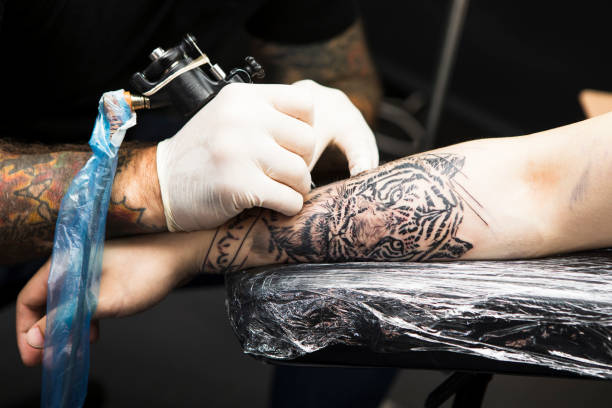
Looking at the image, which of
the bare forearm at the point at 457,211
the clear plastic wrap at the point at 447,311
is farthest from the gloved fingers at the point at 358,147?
the clear plastic wrap at the point at 447,311

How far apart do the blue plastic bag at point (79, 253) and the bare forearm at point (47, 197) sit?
6 cm

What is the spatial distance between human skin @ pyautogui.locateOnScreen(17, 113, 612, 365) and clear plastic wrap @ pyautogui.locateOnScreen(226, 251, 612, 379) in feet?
0.14

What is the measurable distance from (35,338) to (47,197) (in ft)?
0.75

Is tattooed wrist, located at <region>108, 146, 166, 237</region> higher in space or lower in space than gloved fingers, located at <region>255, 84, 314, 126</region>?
lower

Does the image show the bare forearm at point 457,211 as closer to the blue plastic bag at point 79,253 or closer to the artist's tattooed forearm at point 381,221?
the artist's tattooed forearm at point 381,221

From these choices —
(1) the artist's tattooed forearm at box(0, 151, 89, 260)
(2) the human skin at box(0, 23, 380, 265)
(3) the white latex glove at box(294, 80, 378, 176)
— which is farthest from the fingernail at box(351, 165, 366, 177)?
(1) the artist's tattooed forearm at box(0, 151, 89, 260)

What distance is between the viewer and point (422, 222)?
0.81 metres

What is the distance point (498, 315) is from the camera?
2.18 ft

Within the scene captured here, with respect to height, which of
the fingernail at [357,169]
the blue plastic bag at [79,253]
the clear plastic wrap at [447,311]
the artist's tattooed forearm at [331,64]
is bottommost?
the blue plastic bag at [79,253]

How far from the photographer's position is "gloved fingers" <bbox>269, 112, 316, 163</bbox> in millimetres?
830

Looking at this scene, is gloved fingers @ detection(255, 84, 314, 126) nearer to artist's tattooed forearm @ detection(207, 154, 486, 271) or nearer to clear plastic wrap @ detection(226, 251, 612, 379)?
artist's tattooed forearm @ detection(207, 154, 486, 271)

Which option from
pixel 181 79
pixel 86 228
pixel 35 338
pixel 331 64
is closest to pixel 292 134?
pixel 181 79

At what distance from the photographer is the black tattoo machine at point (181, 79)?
81 centimetres

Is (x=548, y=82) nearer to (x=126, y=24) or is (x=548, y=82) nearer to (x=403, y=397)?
(x=403, y=397)
